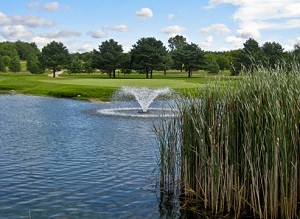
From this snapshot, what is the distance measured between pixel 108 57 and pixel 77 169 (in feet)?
256

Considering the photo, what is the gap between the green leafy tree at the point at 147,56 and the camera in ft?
303

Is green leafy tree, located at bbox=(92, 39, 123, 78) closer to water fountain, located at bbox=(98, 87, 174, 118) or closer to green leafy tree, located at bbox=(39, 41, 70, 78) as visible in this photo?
green leafy tree, located at bbox=(39, 41, 70, 78)

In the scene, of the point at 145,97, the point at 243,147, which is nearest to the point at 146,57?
the point at 145,97

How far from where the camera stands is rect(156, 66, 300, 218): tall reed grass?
9.37m

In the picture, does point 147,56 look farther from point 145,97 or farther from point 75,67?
point 145,97

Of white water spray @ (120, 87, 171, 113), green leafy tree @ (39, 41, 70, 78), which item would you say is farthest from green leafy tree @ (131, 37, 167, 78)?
white water spray @ (120, 87, 171, 113)

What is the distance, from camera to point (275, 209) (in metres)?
9.45

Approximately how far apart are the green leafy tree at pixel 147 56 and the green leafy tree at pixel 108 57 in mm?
3563

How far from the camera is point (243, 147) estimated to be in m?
9.70

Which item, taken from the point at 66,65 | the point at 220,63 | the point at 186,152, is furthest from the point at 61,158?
the point at 220,63

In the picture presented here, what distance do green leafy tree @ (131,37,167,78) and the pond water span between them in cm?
6448

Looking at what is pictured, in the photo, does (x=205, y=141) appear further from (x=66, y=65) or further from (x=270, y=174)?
(x=66, y=65)

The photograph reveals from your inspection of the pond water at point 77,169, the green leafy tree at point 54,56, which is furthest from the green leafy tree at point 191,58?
the pond water at point 77,169

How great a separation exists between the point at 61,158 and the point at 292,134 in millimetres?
10984
